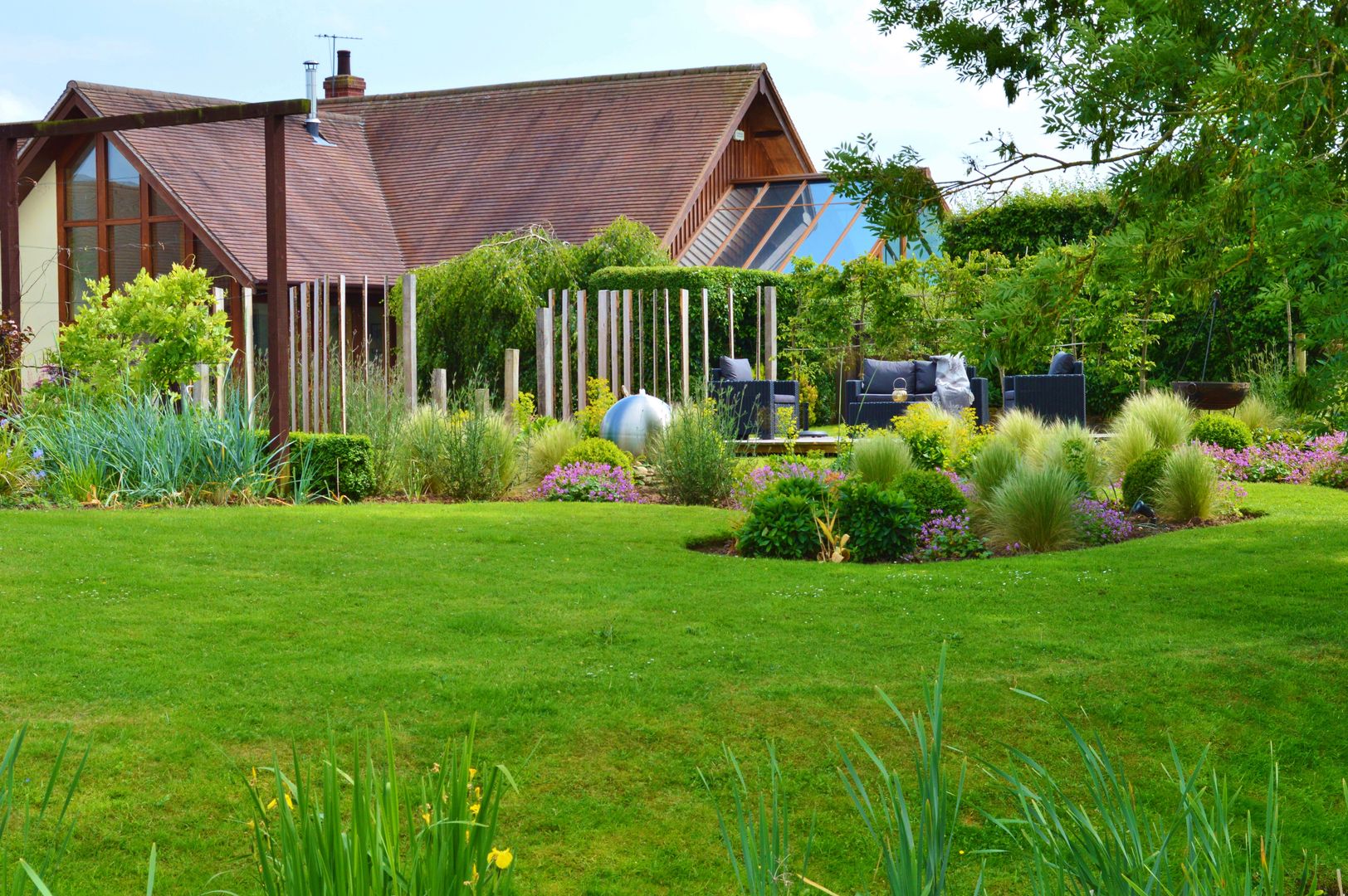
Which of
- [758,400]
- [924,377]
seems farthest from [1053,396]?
[758,400]

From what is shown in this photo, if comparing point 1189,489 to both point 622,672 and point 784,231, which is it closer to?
point 622,672

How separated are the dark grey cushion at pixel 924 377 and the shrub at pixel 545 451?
243 inches

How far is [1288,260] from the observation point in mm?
4781

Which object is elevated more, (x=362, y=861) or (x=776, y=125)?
(x=776, y=125)

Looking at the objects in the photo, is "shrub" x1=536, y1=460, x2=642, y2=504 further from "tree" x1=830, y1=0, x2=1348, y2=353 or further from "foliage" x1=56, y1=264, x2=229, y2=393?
"tree" x1=830, y1=0, x2=1348, y2=353

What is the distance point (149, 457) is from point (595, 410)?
462cm

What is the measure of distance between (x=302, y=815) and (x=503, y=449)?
9336 millimetres

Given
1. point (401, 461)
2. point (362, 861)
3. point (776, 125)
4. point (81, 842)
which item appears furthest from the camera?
point (776, 125)

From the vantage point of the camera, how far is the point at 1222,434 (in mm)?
12891

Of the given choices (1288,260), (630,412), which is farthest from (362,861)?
(630,412)

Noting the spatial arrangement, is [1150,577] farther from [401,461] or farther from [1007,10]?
[401,461]

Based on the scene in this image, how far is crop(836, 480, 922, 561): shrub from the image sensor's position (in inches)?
327

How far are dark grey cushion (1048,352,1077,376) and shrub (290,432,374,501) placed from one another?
9.39m

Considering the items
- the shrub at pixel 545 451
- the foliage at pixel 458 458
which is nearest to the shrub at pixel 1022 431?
the shrub at pixel 545 451
